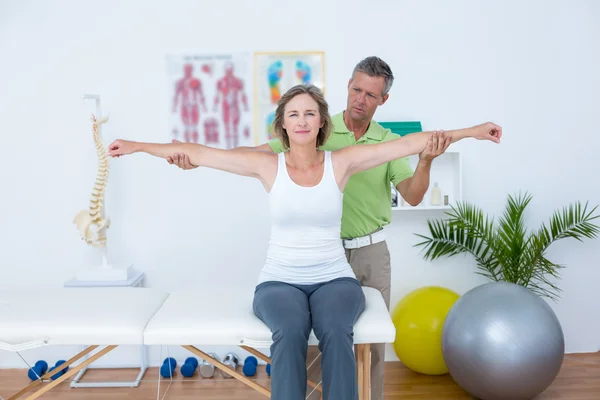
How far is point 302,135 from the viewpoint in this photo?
2.05 metres

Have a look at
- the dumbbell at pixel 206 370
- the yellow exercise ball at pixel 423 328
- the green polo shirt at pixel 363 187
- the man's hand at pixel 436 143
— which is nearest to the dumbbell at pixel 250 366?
the dumbbell at pixel 206 370

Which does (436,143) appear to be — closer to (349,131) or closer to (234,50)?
(349,131)

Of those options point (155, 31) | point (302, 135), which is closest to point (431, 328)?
point (302, 135)

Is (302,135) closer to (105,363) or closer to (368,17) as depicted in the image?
(368,17)

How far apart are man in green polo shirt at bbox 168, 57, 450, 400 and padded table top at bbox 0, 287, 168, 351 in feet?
2.33

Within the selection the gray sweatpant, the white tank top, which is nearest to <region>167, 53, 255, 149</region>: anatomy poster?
the white tank top

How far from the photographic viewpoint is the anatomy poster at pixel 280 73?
3.22m

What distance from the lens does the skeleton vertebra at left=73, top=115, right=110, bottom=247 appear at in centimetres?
295

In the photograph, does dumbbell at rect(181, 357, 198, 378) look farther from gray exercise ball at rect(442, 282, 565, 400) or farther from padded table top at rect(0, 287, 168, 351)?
gray exercise ball at rect(442, 282, 565, 400)

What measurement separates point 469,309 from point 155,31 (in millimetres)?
2109

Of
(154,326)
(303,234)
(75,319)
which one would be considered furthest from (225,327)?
(75,319)

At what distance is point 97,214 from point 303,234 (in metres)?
1.43

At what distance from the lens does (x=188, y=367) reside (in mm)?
3129

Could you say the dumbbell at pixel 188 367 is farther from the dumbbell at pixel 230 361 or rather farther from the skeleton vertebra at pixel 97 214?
the skeleton vertebra at pixel 97 214
